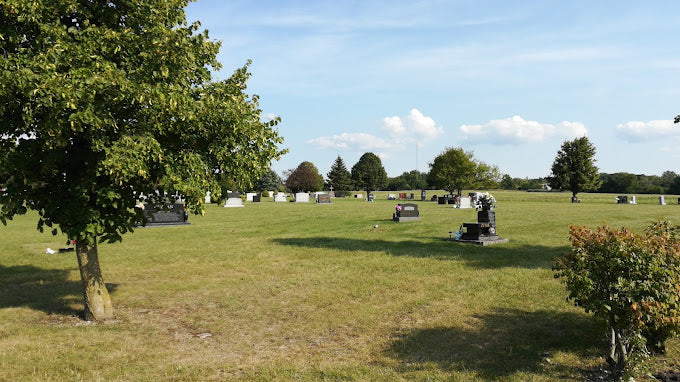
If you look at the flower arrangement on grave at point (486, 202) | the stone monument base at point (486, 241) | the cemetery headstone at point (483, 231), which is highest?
the flower arrangement on grave at point (486, 202)

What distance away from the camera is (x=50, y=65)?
6586mm

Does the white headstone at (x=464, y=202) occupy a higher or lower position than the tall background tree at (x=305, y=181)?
lower

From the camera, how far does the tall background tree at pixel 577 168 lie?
60500 millimetres

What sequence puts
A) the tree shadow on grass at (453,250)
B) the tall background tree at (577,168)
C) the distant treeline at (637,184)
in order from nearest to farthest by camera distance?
the tree shadow on grass at (453,250)
the tall background tree at (577,168)
the distant treeline at (637,184)

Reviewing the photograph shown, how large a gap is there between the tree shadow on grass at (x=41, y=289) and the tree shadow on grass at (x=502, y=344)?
23.5 ft

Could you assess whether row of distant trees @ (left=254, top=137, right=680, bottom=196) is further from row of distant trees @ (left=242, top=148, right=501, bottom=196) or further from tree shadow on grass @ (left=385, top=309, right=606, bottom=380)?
tree shadow on grass @ (left=385, top=309, right=606, bottom=380)

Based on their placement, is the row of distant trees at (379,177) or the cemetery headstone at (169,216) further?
the row of distant trees at (379,177)

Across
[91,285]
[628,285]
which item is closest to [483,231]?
[628,285]

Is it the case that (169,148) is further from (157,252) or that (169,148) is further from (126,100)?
(157,252)

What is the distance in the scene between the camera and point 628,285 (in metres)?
5.25

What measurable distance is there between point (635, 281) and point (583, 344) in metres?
2.20

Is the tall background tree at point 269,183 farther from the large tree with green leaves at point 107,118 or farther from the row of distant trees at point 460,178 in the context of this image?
the large tree with green leaves at point 107,118

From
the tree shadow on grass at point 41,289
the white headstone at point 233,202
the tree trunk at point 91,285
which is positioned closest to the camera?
the tree trunk at point 91,285

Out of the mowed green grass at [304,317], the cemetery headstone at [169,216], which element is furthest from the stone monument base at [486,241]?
the cemetery headstone at [169,216]
